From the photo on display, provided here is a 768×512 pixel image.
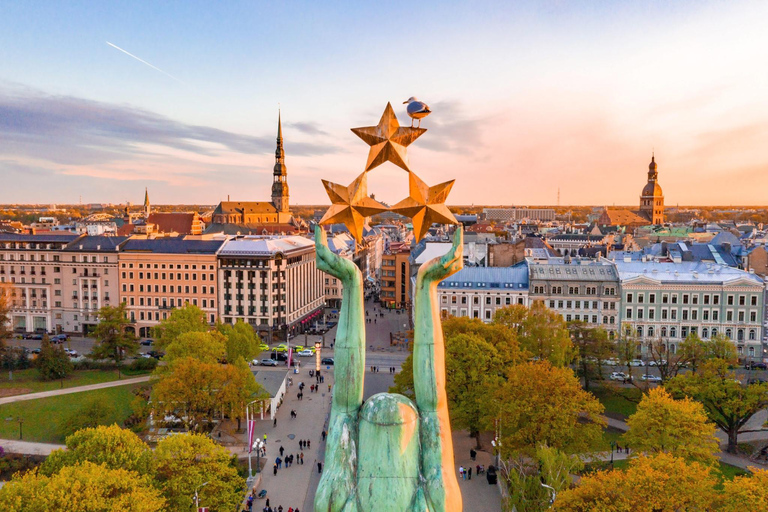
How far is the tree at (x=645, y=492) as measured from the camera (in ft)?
88.8

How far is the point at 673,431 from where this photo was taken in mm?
36844

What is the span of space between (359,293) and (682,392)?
137ft

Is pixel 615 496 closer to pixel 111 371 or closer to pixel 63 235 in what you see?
pixel 111 371

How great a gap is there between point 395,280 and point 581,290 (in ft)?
154

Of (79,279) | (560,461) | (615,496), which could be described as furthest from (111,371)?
(615,496)

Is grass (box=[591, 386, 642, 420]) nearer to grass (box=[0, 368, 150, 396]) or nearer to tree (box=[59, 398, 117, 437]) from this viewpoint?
tree (box=[59, 398, 117, 437])

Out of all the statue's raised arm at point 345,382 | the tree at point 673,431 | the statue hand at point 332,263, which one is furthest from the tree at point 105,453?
the tree at point 673,431

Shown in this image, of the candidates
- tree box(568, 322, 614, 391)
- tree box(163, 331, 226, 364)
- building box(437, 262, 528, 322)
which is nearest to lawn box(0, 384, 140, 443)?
tree box(163, 331, 226, 364)

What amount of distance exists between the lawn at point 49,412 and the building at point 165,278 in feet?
96.7

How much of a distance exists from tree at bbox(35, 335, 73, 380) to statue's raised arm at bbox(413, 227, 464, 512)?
213ft

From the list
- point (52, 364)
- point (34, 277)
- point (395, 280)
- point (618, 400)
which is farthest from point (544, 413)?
point (34, 277)

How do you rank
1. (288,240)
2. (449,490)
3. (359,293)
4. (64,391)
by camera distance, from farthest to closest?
(288,240) < (64,391) < (359,293) < (449,490)

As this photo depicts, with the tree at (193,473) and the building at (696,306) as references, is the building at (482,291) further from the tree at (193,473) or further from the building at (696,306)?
the tree at (193,473)

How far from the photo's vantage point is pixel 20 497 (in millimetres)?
26141
